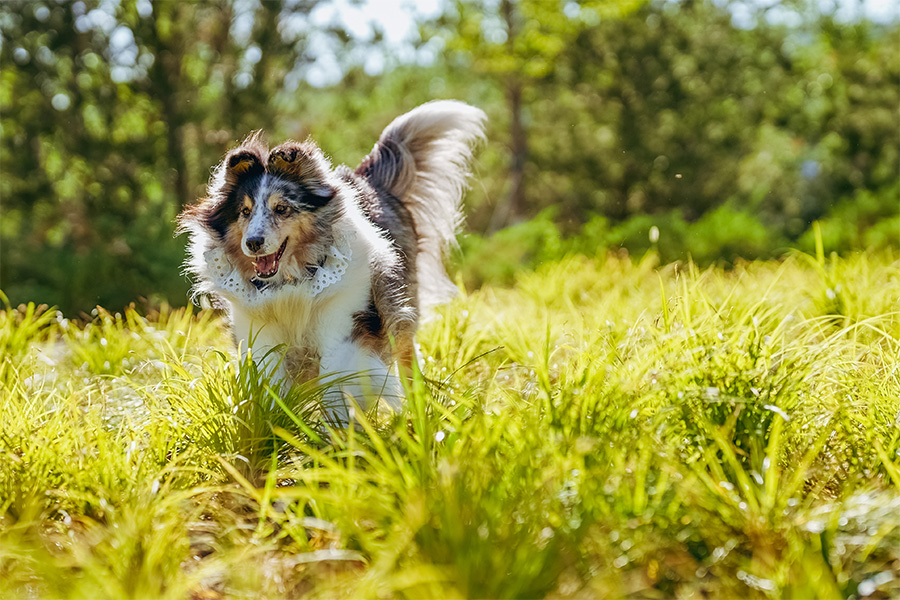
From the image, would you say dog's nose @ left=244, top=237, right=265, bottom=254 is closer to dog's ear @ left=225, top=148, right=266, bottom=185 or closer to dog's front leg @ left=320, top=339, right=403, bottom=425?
dog's ear @ left=225, top=148, right=266, bottom=185

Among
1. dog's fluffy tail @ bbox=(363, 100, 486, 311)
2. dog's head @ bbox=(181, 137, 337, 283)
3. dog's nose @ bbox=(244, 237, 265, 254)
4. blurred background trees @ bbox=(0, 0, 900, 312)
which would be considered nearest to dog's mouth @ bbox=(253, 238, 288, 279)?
dog's head @ bbox=(181, 137, 337, 283)

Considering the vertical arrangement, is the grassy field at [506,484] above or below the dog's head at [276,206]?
below

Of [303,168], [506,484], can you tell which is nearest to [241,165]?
[303,168]

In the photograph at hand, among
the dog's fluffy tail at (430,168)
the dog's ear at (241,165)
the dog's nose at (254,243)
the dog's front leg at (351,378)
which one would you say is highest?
the dog's fluffy tail at (430,168)

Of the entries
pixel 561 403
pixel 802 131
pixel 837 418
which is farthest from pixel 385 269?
pixel 802 131

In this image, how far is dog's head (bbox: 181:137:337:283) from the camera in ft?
10.8

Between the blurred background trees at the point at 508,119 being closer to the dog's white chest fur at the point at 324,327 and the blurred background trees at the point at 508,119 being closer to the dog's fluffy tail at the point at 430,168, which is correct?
the dog's fluffy tail at the point at 430,168

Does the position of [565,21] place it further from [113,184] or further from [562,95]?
[113,184]

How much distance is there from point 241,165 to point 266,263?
45 centimetres

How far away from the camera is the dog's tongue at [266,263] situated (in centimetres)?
330

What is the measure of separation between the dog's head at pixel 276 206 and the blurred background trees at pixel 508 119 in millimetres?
4842

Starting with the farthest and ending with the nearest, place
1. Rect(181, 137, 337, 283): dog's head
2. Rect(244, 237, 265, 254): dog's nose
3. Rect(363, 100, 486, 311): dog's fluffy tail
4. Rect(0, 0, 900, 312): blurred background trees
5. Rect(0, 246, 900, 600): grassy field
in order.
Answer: Rect(0, 0, 900, 312): blurred background trees
Rect(363, 100, 486, 311): dog's fluffy tail
Rect(181, 137, 337, 283): dog's head
Rect(244, 237, 265, 254): dog's nose
Rect(0, 246, 900, 600): grassy field

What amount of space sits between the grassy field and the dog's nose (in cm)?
A: 55

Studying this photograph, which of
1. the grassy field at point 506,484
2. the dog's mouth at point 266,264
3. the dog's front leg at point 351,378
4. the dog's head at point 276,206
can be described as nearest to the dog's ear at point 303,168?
the dog's head at point 276,206
